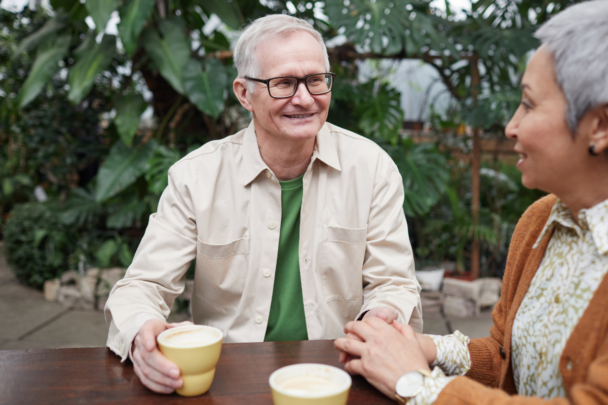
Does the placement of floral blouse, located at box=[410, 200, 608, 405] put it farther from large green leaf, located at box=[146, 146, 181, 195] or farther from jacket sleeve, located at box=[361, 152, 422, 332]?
large green leaf, located at box=[146, 146, 181, 195]

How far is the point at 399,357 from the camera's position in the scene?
0.90 m

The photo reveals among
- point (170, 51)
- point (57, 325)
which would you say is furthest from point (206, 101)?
point (57, 325)

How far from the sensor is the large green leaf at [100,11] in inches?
111

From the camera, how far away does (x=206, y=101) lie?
2938 millimetres

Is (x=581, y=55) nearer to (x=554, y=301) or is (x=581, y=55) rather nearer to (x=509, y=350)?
(x=554, y=301)

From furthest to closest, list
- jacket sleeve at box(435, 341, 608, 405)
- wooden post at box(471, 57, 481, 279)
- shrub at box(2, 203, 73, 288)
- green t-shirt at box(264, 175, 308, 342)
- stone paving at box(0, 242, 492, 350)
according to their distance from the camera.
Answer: shrub at box(2, 203, 73, 288)
wooden post at box(471, 57, 481, 279)
stone paving at box(0, 242, 492, 350)
green t-shirt at box(264, 175, 308, 342)
jacket sleeve at box(435, 341, 608, 405)

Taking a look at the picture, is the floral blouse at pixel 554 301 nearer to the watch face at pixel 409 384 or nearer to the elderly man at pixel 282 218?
the watch face at pixel 409 384

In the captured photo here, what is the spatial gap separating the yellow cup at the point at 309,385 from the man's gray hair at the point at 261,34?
91cm

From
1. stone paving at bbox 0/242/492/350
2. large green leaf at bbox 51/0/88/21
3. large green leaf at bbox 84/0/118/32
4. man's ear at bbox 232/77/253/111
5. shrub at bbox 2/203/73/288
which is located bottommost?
stone paving at bbox 0/242/492/350

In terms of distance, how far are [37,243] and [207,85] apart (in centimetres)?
201

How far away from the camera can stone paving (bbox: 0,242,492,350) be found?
10.4 feet

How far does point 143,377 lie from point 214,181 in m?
0.68

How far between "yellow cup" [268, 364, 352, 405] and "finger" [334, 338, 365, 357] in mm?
193

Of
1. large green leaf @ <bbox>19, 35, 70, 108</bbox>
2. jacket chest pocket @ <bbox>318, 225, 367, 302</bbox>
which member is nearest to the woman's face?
jacket chest pocket @ <bbox>318, 225, 367, 302</bbox>
